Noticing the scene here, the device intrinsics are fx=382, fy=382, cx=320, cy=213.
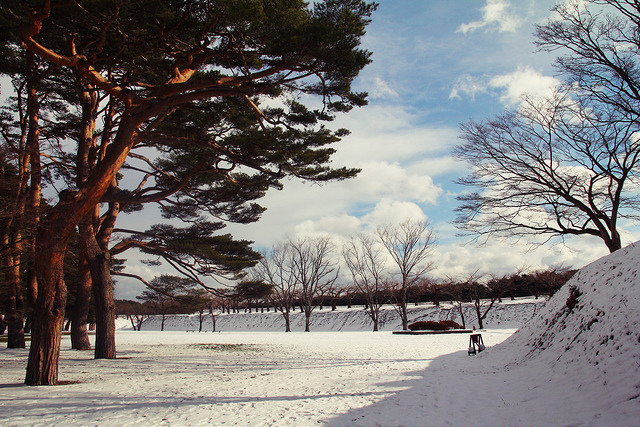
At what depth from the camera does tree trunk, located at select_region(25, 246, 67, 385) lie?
23.7ft

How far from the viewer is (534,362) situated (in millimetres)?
7289

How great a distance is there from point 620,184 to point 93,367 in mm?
16590

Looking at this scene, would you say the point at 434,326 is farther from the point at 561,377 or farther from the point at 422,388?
the point at 561,377

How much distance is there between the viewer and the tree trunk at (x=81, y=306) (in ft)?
44.9

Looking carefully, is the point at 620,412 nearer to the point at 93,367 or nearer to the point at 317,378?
the point at 317,378

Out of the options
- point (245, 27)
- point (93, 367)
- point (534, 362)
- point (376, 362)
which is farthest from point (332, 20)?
point (93, 367)

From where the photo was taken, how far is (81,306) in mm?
14094

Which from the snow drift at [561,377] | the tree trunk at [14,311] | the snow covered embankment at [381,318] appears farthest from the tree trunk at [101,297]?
the snow covered embankment at [381,318]

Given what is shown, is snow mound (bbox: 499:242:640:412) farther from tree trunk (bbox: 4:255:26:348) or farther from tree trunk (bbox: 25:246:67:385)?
tree trunk (bbox: 4:255:26:348)

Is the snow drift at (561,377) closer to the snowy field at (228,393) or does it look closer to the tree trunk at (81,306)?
the snowy field at (228,393)

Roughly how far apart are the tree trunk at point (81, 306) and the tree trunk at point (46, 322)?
21.2 ft

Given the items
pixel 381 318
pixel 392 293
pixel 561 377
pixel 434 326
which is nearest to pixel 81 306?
pixel 561 377

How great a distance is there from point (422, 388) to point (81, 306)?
13.0 meters

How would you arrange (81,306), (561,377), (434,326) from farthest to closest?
(434,326) → (81,306) → (561,377)
